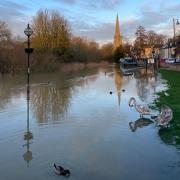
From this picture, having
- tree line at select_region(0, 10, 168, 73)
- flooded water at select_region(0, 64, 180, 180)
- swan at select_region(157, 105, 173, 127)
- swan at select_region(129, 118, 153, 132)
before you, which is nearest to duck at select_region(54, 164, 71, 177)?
flooded water at select_region(0, 64, 180, 180)

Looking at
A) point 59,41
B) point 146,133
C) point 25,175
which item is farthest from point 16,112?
point 59,41

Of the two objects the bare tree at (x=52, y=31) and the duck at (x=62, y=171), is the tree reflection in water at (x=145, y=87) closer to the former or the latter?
the duck at (x=62, y=171)

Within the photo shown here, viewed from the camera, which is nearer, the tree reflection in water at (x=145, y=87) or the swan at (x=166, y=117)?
the swan at (x=166, y=117)

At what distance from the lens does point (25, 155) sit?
372 inches

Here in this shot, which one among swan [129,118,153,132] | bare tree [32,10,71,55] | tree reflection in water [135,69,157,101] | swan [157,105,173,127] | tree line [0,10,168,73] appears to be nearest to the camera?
swan [157,105,173,127]

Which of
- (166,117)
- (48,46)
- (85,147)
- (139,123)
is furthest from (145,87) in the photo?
(48,46)

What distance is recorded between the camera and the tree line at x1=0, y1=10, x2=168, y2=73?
174 feet

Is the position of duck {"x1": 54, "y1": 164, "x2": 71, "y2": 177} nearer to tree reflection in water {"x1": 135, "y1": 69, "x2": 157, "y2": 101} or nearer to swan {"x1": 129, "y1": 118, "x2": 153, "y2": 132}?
swan {"x1": 129, "y1": 118, "x2": 153, "y2": 132}

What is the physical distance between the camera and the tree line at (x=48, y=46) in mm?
53156

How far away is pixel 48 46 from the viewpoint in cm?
7362

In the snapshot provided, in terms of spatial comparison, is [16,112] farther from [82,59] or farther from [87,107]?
[82,59]

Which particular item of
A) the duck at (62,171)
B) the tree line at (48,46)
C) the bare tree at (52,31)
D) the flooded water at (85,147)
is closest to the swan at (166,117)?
the flooded water at (85,147)

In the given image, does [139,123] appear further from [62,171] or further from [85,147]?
[62,171]

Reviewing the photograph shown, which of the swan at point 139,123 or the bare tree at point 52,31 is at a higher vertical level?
the bare tree at point 52,31
